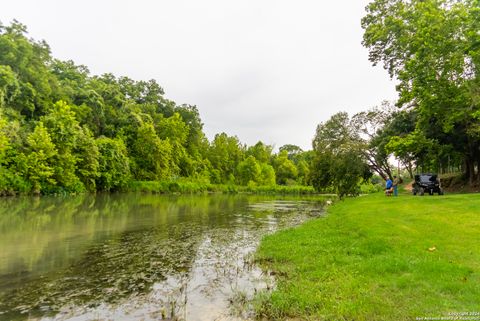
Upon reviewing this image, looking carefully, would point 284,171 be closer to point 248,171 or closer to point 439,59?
point 248,171

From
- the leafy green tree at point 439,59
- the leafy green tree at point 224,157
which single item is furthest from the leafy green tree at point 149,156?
the leafy green tree at point 439,59

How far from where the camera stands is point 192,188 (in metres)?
67.6

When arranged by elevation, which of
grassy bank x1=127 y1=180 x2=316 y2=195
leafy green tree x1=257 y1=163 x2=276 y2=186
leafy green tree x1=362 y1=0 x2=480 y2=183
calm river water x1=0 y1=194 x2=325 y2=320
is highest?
leafy green tree x1=362 y1=0 x2=480 y2=183

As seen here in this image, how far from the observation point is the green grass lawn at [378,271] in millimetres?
5910

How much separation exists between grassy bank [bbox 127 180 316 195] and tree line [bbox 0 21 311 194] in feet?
9.71

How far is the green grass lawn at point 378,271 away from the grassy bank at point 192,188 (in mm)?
48560

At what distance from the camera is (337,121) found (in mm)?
49719

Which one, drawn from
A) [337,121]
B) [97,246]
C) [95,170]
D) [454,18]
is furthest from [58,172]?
[454,18]

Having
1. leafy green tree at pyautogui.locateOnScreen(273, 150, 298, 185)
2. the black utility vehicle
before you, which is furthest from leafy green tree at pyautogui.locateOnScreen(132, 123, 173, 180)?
leafy green tree at pyautogui.locateOnScreen(273, 150, 298, 185)

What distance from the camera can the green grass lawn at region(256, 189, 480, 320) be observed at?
5.91 meters

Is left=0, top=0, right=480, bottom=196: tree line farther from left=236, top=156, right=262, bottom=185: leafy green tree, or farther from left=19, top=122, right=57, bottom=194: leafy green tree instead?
left=236, top=156, right=262, bottom=185: leafy green tree

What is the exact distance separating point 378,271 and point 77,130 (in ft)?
155

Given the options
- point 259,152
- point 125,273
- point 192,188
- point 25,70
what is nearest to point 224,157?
point 259,152

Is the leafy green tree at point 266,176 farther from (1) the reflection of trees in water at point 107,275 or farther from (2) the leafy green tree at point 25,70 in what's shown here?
(1) the reflection of trees in water at point 107,275
